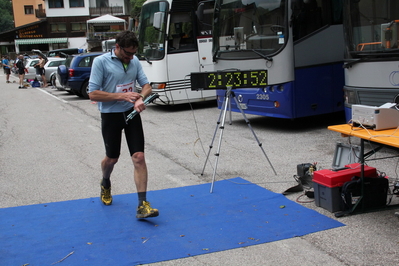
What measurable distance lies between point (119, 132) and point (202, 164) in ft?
8.93

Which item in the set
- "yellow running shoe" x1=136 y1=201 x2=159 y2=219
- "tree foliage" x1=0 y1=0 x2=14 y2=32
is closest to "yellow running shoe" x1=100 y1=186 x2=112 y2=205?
"yellow running shoe" x1=136 y1=201 x2=159 y2=219

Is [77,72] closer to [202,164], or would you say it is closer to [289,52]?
[289,52]

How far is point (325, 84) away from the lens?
10.6 metres

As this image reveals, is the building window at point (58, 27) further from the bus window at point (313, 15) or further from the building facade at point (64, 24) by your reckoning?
the bus window at point (313, 15)

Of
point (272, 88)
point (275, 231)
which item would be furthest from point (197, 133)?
point (275, 231)

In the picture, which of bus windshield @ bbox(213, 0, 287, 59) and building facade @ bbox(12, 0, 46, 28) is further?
building facade @ bbox(12, 0, 46, 28)

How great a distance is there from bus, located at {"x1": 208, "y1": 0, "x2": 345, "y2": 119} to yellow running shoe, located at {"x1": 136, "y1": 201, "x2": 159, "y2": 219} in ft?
17.9

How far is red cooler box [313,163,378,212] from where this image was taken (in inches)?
212

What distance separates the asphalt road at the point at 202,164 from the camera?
442 cm

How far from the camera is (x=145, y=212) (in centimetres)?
528

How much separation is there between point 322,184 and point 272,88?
5110 millimetres

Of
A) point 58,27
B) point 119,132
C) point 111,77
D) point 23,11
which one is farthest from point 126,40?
point 23,11

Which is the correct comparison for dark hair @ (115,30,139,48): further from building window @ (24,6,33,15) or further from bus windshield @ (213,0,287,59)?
building window @ (24,6,33,15)

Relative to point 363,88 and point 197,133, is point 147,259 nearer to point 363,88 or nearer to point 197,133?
point 363,88
